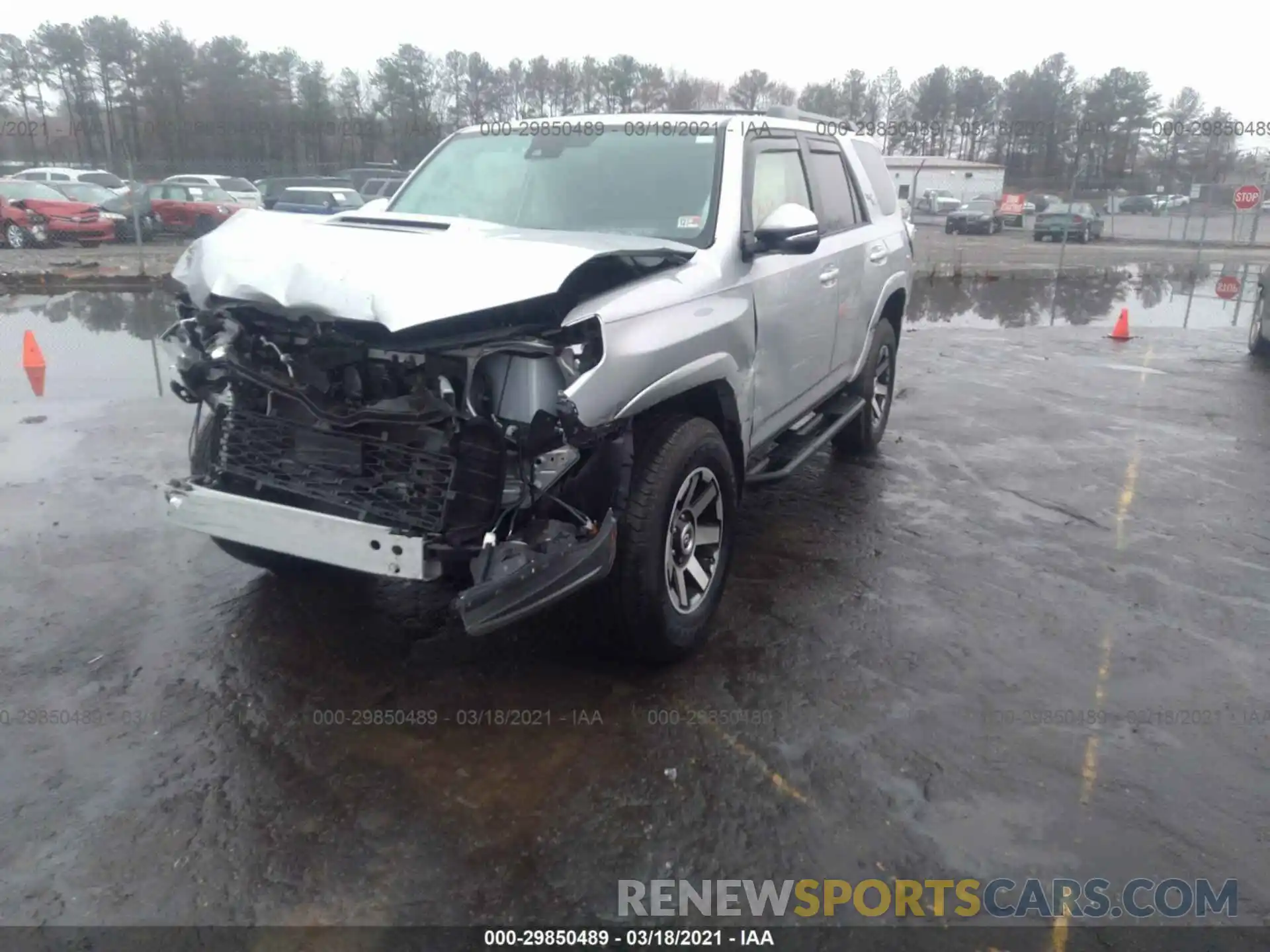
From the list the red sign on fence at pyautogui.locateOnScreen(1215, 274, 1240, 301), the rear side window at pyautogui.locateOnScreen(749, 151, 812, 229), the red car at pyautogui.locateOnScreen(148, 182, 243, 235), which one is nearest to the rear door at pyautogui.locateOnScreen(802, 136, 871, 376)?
the rear side window at pyautogui.locateOnScreen(749, 151, 812, 229)

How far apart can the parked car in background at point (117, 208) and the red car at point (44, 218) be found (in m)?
0.38

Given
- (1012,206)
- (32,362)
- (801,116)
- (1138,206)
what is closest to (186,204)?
(32,362)

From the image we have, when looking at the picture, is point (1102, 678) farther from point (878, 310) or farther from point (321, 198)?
point (321, 198)

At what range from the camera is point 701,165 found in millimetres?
4340

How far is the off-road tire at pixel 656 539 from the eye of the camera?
11.0 feet

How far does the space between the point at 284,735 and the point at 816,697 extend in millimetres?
1978

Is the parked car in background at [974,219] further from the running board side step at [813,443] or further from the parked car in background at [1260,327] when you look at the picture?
the running board side step at [813,443]

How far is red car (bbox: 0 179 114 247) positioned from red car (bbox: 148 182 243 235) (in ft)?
5.03

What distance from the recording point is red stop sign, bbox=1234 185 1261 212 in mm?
20766

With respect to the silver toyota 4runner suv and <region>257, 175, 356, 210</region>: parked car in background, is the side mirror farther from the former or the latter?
<region>257, 175, 356, 210</region>: parked car in background

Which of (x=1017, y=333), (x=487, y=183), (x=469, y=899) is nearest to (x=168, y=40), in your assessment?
(x=1017, y=333)

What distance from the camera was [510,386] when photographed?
10.0 feet

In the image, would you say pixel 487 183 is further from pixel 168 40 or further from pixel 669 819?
pixel 168 40

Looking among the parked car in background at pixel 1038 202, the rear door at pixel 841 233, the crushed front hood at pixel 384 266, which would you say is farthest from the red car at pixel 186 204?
the parked car in background at pixel 1038 202
